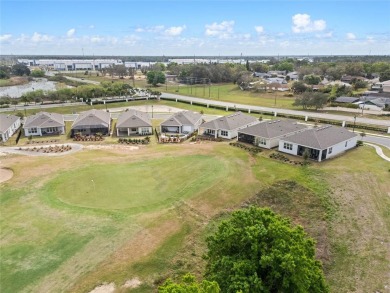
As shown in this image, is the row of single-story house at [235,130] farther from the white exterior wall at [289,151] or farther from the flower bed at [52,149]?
the flower bed at [52,149]

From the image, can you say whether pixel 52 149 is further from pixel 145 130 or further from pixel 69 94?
pixel 69 94

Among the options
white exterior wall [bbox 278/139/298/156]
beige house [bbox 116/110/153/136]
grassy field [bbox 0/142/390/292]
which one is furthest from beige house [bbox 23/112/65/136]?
white exterior wall [bbox 278/139/298/156]

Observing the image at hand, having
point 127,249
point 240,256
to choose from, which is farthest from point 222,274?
point 127,249

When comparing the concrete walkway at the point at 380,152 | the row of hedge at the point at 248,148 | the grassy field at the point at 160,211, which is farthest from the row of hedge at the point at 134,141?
the concrete walkway at the point at 380,152

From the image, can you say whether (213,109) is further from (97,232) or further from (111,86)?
(97,232)

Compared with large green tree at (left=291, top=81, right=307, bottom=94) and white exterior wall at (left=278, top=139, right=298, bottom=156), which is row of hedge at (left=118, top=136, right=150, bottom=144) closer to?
white exterior wall at (left=278, top=139, right=298, bottom=156)

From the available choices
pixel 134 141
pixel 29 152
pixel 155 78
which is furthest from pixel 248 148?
pixel 155 78

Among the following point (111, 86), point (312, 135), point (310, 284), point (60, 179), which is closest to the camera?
point (310, 284)
